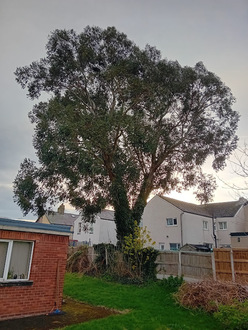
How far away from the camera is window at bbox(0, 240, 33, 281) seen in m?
7.40

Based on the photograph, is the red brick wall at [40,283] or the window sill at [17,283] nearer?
the window sill at [17,283]

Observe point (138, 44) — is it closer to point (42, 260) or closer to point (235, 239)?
point (42, 260)

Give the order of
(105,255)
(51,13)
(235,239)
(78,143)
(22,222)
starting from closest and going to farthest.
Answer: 1. (22,222)
2. (51,13)
3. (78,143)
4. (105,255)
5. (235,239)

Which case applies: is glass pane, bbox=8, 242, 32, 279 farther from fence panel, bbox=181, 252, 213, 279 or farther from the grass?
fence panel, bbox=181, 252, 213, 279

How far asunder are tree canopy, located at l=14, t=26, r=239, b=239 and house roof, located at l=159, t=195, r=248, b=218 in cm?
1393

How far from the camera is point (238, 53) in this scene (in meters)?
10.4

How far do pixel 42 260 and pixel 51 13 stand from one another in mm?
10414

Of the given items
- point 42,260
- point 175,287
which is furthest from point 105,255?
point 42,260

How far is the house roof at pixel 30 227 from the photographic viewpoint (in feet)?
24.5

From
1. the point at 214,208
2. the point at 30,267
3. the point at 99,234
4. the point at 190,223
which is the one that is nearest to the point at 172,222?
the point at 190,223

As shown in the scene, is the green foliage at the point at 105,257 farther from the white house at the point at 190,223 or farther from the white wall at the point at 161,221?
the white wall at the point at 161,221

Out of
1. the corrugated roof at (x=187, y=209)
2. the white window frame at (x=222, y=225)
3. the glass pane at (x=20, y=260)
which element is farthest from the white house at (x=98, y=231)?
the glass pane at (x=20, y=260)

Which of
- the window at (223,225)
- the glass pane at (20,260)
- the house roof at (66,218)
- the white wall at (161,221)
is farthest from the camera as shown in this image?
the house roof at (66,218)

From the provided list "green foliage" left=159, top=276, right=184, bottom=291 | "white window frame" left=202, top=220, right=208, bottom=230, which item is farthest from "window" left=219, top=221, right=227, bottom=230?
"green foliage" left=159, top=276, right=184, bottom=291
